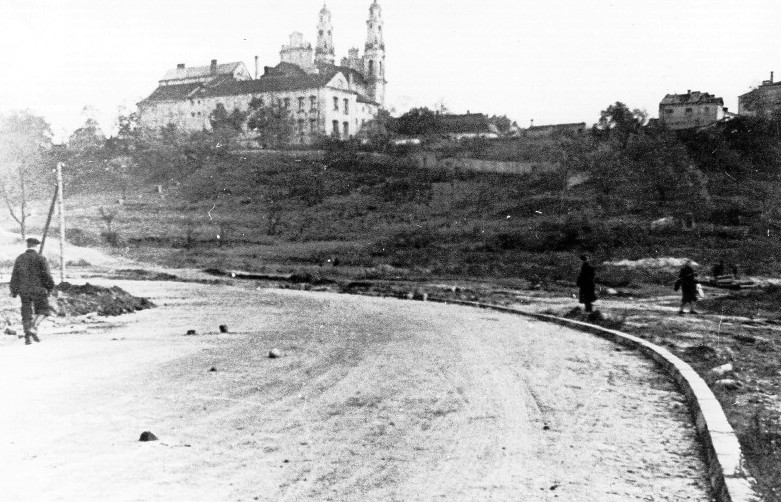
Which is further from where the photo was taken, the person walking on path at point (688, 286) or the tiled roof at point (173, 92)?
the tiled roof at point (173, 92)

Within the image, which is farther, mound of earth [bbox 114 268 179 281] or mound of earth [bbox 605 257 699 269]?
mound of earth [bbox 605 257 699 269]

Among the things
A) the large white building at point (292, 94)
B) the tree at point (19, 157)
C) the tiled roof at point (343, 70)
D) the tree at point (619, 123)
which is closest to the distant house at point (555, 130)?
the tree at point (619, 123)

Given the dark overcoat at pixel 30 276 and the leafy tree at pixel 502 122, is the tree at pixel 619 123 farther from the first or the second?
the dark overcoat at pixel 30 276

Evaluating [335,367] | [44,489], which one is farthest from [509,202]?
[44,489]

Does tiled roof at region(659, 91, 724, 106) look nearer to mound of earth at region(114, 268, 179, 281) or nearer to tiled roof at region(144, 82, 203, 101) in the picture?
tiled roof at region(144, 82, 203, 101)

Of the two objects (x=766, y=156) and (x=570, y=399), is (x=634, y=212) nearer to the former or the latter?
(x=766, y=156)

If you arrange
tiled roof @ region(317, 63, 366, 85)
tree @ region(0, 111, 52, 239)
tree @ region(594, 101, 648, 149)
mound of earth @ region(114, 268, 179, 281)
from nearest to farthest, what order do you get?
mound of earth @ region(114, 268, 179, 281) < tree @ region(0, 111, 52, 239) < tree @ region(594, 101, 648, 149) < tiled roof @ region(317, 63, 366, 85)

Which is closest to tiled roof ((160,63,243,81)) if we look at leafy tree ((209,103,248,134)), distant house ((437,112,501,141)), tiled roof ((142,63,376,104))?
tiled roof ((142,63,376,104))
